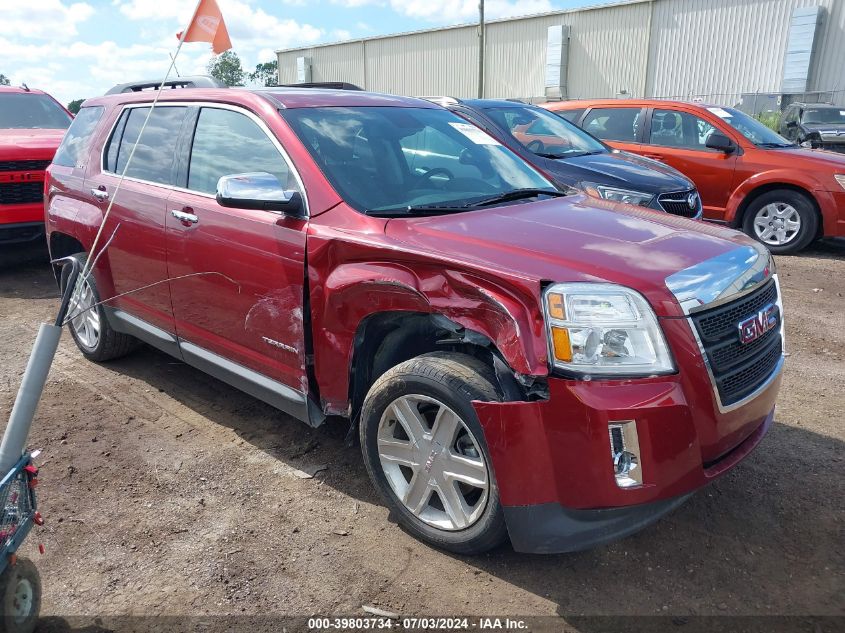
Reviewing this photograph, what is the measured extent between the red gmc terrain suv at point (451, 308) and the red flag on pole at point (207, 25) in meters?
0.32

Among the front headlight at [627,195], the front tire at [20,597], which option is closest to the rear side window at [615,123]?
the front headlight at [627,195]

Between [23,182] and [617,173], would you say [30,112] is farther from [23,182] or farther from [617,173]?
[617,173]

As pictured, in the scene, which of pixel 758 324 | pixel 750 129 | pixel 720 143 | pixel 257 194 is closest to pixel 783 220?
pixel 720 143

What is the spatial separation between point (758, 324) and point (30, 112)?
370 inches

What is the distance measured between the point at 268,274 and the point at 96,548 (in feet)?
4.53

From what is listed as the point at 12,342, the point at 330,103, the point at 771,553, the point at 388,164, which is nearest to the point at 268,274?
the point at 388,164

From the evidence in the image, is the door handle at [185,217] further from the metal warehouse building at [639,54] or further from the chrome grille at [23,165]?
the metal warehouse building at [639,54]

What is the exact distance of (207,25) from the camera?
11.2 feet

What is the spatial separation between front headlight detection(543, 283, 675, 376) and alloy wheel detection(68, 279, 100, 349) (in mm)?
3600

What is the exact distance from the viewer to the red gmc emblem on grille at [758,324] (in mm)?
2623

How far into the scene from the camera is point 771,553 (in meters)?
2.80

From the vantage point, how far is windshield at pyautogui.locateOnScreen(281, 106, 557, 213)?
10.6ft

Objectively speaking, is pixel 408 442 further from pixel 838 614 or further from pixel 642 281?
pixel 838 614

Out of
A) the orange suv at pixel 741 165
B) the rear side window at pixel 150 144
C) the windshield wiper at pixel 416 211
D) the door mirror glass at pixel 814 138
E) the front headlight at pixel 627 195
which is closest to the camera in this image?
the windshield wiper at pixel 416 211
